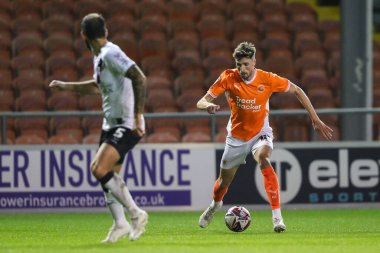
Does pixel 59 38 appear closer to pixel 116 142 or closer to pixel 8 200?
pixel 8 200

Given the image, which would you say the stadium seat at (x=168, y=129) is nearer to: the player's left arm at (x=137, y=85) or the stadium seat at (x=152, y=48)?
the stadium seat at (x=152, y=48)

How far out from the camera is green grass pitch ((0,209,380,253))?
866cm

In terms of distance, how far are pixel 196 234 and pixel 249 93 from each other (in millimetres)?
1643

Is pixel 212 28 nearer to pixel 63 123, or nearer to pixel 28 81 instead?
pixel 28 81

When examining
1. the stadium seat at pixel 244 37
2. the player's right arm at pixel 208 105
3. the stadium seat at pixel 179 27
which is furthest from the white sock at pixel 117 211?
the stadium seat at pixel 179 27

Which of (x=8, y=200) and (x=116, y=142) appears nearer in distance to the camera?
(x=116, y=142)

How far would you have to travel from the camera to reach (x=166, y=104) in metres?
16.7

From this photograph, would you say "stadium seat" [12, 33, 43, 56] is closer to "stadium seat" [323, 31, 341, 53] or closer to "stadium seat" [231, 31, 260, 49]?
"stadium seat" [231, 31, 260, 49]

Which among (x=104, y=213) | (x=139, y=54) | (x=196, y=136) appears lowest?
(x=104, y=213)

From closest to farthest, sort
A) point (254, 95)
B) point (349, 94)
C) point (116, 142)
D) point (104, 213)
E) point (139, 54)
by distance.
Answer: point (116, 142) < point (254, 95) < point (104, 213) < point (349, 94) < point (139, 54)

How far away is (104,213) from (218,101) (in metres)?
2.95

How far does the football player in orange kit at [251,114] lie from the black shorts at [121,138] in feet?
5.52

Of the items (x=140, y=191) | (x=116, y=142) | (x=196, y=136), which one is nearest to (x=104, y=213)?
(x=140, y=191)

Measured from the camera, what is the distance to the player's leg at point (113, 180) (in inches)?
343
